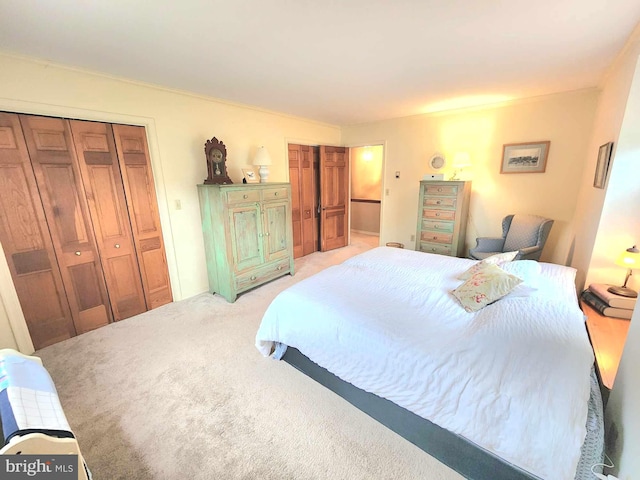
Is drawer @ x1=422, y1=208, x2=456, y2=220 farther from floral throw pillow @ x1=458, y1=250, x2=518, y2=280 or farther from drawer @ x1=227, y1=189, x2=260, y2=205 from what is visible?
drawer @ x1=227, y1=189, x2=260, y2=205

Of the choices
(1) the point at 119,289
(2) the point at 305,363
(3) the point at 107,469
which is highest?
(1) the point at 119,289

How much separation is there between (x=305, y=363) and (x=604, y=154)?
2913mm

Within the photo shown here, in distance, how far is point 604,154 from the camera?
2090 millimetres

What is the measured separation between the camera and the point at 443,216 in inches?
146

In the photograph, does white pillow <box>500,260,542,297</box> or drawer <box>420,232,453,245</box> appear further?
drawer <box>420,232,453,245</box>

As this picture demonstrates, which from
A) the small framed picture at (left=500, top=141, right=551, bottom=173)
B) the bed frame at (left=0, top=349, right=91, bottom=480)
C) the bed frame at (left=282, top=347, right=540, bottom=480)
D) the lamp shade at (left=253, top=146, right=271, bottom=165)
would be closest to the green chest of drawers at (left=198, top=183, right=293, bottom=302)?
the lamp shade at (left=253, top=146, right=271, bottom=165)

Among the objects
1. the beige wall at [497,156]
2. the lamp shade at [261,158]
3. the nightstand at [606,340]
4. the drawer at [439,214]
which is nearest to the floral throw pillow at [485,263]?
the nightstand at [606,340]

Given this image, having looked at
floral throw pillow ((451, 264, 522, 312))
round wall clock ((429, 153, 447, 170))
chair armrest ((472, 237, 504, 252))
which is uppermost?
round wall clock ((429, 153, 447, 170))

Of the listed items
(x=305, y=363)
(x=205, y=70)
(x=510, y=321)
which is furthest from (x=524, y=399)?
(x=205, y=70)

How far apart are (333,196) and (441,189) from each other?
1.96 m

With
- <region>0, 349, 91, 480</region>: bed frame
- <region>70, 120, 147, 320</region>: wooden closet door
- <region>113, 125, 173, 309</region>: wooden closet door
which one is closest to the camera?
<region>0, 349, 91, 480</region>: bed frame

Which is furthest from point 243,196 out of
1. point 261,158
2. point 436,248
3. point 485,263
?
point 436,248

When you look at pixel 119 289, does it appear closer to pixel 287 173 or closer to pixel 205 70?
pixel 205 70

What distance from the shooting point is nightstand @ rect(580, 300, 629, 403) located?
1.31 m
